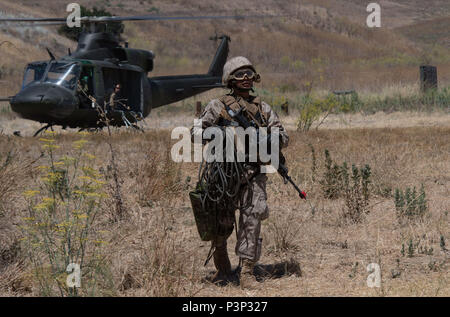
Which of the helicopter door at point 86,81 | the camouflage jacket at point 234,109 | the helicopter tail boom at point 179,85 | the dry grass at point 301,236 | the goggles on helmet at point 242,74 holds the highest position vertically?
the goggles on helmet at point 242,74

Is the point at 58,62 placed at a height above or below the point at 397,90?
above

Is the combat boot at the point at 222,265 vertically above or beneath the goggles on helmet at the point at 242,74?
beneath

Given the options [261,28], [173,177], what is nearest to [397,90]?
[173,177]

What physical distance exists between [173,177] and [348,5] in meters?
67.2

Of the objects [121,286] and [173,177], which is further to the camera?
[173,177]

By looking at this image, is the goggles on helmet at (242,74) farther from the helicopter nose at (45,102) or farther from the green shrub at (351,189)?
the helicopter nose at (45,102)

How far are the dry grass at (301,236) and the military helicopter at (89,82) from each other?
2886 mm

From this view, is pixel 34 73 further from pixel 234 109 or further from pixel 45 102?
pixel 234 109

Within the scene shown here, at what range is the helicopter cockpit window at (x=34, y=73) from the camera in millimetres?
13568

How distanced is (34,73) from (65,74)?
2.88 feet

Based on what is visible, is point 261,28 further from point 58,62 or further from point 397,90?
point 58,62

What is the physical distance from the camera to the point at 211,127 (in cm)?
505

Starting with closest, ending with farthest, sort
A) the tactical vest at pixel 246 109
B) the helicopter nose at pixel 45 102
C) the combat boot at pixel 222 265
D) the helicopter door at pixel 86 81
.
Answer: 1. the tactical vest at pixel 246 109
2. the combat boot at pixel 222 265
3. the helicopter nose at pixel 45 102
4. the helicopter door at pixel 86 81

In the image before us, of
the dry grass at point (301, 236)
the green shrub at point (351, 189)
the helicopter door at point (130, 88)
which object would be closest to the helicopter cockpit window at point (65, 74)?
the helicopter door at point (130, 88)
